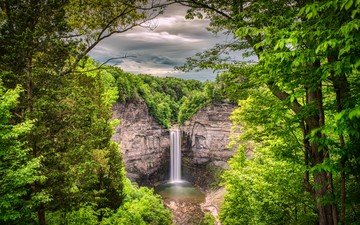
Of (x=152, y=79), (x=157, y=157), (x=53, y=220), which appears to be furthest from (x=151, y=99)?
(x=53, y=220)

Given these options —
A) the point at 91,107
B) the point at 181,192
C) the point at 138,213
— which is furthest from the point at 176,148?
the point at 91,107

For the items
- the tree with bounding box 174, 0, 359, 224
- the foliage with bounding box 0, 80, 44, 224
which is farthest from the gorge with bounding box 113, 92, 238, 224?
the tree with bounding box 174, 0, 359, 224

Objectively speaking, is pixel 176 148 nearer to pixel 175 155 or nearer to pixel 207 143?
pixel 175 155

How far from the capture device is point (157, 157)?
77812 mm

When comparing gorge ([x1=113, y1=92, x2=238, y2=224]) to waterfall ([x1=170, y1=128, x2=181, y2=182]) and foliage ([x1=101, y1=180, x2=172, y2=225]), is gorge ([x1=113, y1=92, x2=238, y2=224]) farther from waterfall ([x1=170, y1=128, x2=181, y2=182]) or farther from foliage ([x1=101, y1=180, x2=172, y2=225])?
foliage ([x1=101, y1=180, x2=172, y2=225])

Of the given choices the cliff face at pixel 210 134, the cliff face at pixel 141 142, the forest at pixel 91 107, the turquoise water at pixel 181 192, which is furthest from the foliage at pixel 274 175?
the cliff face at pixel 141 142

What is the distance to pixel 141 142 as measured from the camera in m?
74.0

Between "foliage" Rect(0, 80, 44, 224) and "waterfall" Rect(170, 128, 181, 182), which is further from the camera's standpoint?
"waterfall" Rect(170, 128, 181, 182)

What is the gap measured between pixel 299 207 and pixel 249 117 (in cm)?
561

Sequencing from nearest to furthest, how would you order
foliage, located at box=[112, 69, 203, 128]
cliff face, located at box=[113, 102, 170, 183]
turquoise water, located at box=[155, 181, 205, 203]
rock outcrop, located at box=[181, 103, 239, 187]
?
turquoise water, located at box=[155, 181, 205, 203], foliage, located at box=[112, 69, 203, 128], cliff face, located at box=[113, 102, 170, 183], rock outcrop, located at box=[181, 103, 239, 187]

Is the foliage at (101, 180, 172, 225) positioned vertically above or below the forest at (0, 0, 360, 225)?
below

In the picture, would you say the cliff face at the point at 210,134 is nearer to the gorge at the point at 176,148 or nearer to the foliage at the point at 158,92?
the gorge at the point at 176,148

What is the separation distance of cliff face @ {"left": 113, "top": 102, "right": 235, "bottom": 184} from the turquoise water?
425cm

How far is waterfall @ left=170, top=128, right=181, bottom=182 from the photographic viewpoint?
76.3m
